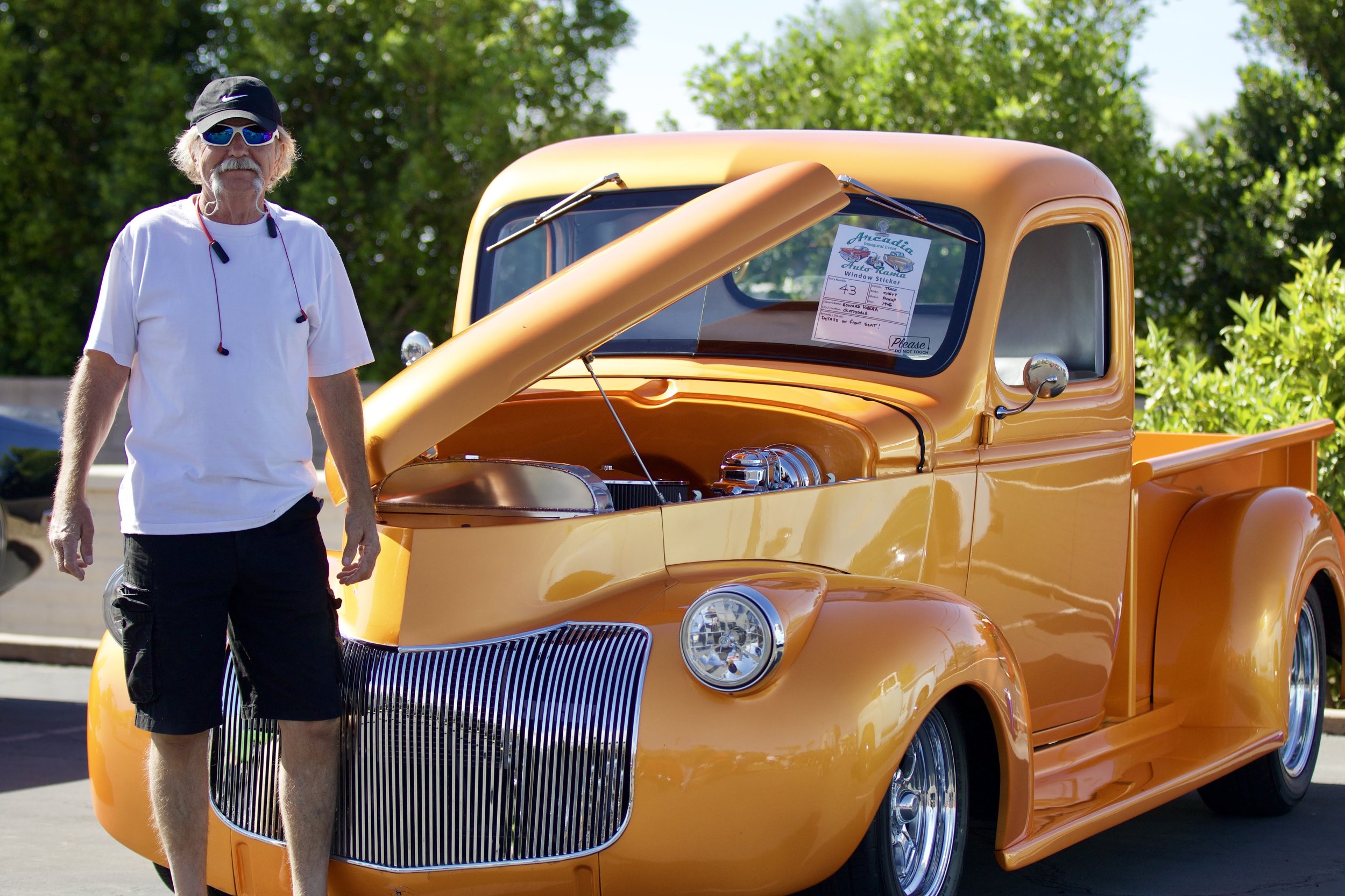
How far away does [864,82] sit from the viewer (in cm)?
1716

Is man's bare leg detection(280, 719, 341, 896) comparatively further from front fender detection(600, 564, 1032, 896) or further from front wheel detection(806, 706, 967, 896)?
front wheel detection(806, 706, 967, 896)

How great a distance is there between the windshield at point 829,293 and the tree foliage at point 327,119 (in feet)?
43.9

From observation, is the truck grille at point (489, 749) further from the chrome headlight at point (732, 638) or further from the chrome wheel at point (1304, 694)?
the chrome wheel at point (1304, 694)

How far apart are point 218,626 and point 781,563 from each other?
127cm

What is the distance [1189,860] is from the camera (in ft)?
15.0

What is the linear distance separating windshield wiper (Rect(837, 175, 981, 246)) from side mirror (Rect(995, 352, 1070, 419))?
1.29ft

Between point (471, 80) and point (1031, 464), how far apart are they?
1507 cm

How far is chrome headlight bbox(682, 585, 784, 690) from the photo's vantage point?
2.93 meters

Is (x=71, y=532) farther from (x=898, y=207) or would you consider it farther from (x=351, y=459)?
(x=898, y=207)

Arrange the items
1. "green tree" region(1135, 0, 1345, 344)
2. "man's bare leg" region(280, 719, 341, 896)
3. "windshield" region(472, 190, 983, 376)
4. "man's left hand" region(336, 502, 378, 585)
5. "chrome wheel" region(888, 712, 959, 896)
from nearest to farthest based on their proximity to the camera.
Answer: "man's bare leg" region(280, 719, 341, 896)
"man's left hand" region(336, 502, 378, 585)
"chrome wheel" region(888, 712, 959, 896)
"windshield" region(472, 190, 983, 376)
"green tree" region(1135, 0, 1345, 344)

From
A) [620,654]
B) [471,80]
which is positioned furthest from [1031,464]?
[471,80]

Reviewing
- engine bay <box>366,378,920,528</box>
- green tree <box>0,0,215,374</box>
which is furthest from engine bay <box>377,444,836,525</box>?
green tree <box>0,0,215,374</box>

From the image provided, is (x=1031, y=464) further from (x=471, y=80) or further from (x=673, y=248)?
(x=471, y=80)

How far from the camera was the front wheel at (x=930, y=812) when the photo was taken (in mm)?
3236
